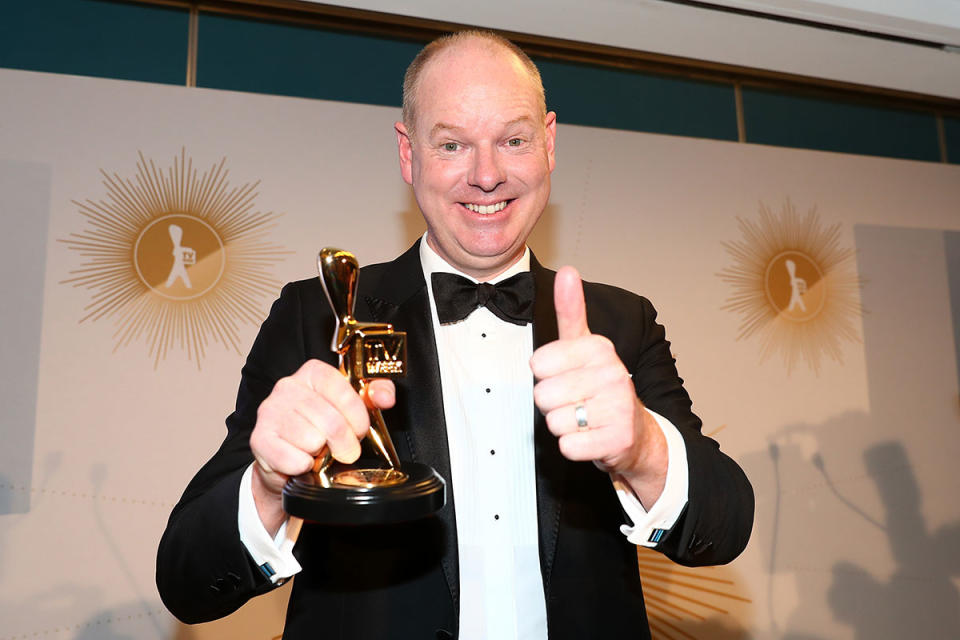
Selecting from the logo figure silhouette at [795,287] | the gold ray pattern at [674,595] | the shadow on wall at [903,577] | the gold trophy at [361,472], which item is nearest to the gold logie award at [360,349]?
the gold trophy at [361,472]

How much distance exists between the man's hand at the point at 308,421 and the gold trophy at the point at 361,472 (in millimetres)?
50

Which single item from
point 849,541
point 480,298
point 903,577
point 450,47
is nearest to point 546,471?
point 480,298

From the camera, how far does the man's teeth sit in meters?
1.79

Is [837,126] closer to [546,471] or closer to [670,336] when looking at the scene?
[670,336]

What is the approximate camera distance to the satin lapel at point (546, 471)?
1.61m

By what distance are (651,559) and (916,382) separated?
1.86m

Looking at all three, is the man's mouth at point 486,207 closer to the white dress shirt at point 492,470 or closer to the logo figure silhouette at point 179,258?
the white dress shirt at point 492,470

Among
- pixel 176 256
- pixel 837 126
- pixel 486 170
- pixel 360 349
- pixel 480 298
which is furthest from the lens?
pixel 837 126

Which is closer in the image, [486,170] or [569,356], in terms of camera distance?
[569,356]

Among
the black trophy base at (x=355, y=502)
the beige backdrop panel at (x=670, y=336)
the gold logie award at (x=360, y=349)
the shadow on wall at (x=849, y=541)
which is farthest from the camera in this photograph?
the shadow on wall at (x=849, y=541)

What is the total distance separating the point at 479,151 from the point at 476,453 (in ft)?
2.35

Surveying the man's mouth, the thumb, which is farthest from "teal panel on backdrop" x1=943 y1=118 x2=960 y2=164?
the thumb

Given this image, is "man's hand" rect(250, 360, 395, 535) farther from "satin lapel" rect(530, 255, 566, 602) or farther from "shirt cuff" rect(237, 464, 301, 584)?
"satin lapel" rect(530, 255, 566, 602)

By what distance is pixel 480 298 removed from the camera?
6.13 ft
